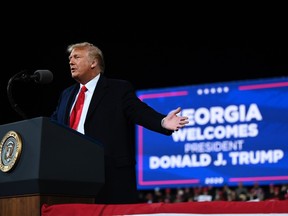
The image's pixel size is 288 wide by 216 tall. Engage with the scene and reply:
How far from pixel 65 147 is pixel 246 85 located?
6803mm

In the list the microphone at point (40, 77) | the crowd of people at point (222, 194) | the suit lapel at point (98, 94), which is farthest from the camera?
the crowd of people at point (222, 194)

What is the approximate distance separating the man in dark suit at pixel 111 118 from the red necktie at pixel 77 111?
0.02 metres

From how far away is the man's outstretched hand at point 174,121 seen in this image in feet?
5.66

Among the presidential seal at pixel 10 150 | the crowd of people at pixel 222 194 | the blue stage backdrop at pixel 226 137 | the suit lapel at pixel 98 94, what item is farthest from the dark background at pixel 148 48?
the presidential seal at pixel 10 150

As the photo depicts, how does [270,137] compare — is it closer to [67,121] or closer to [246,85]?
[246,85]

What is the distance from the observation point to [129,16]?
28.2 ft

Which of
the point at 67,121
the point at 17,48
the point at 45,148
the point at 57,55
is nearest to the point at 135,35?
the point at 57,55

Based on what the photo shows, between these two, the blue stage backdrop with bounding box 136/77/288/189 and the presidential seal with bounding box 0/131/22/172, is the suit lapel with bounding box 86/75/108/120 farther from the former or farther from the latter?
the blue stage backdrop with bounding box 136/77/288/189

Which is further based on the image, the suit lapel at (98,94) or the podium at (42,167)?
the suit lapel at (98,94)

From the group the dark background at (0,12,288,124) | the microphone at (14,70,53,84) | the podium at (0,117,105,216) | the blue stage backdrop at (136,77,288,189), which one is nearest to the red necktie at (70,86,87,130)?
the microphone at (14,70,53,84)

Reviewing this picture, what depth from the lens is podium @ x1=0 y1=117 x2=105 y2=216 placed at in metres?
1.45

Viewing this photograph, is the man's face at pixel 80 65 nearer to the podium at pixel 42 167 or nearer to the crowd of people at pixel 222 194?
the podium at pixel 42 167

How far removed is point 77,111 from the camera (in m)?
2.00

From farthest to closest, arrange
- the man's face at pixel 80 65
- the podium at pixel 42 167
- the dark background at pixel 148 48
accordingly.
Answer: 1. the dark background at pixel 148 48
2. the man's face at pixel 80 65
3. the podium at pixel 42 167
